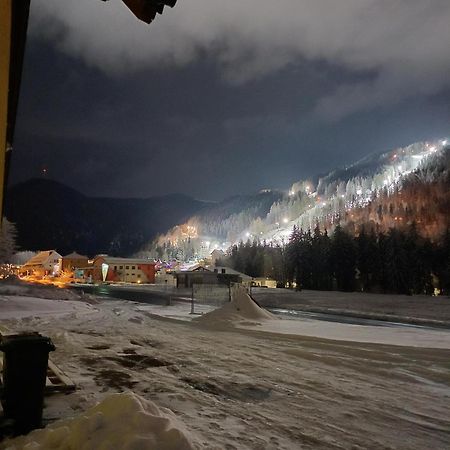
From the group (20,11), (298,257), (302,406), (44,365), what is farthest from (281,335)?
(298,257)

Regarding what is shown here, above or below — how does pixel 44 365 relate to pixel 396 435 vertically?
above

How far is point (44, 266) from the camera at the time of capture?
118875 millimetres

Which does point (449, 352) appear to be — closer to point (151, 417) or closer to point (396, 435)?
point (396, 435)

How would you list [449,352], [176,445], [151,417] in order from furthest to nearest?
[449,352] → [151,417] → [176,445]

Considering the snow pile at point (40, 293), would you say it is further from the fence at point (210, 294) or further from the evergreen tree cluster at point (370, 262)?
the evergreen tree cluster at point (370, 262)

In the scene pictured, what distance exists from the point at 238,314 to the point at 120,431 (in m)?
15.6

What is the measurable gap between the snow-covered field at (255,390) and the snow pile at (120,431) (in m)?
0.01

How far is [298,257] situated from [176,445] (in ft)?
262

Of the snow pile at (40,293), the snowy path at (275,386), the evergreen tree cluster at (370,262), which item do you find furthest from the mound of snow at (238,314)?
the evergreen tree cluster at (370,262)

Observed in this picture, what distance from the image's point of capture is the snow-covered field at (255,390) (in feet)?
15.4

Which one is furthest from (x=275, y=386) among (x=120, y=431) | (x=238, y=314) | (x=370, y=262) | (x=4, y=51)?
(x=370, y=262)

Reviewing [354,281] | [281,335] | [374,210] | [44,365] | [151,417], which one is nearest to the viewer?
[151,417]

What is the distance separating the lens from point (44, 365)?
511 cm

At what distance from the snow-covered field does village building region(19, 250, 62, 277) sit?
113074 millimetres
